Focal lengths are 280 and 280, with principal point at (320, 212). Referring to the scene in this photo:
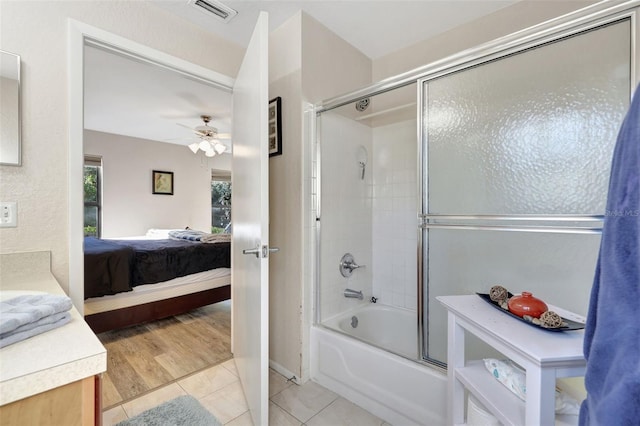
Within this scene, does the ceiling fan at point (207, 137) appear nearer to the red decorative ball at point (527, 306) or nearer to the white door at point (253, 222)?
the white door at point (253, 222)

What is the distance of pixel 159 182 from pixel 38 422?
534 centimetres

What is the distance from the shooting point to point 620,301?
0.50 m

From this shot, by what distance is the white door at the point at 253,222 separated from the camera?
4.29ft

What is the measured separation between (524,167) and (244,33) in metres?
1.95

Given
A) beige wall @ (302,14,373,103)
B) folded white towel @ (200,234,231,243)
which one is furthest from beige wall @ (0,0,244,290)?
folded white towel @ (200,234,231,243)

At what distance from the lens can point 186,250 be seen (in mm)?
3059

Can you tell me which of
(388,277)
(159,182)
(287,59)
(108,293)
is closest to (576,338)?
(388,277)

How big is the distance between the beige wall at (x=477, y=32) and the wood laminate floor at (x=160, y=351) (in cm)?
274

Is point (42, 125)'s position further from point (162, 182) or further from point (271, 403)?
point (162, 182)

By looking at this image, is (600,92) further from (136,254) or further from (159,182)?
(159,182)

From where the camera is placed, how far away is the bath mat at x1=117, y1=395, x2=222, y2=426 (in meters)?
1.46

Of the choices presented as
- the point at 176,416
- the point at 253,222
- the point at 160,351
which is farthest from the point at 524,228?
the point at 160,351

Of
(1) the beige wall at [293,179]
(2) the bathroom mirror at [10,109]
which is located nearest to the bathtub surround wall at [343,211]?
(1) the beige wall at [293,179]

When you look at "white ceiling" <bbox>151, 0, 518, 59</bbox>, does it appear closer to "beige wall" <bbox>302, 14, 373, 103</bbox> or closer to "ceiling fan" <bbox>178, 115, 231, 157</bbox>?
"beige wall" <bbox>302, 14, 373, 103</bbox>
